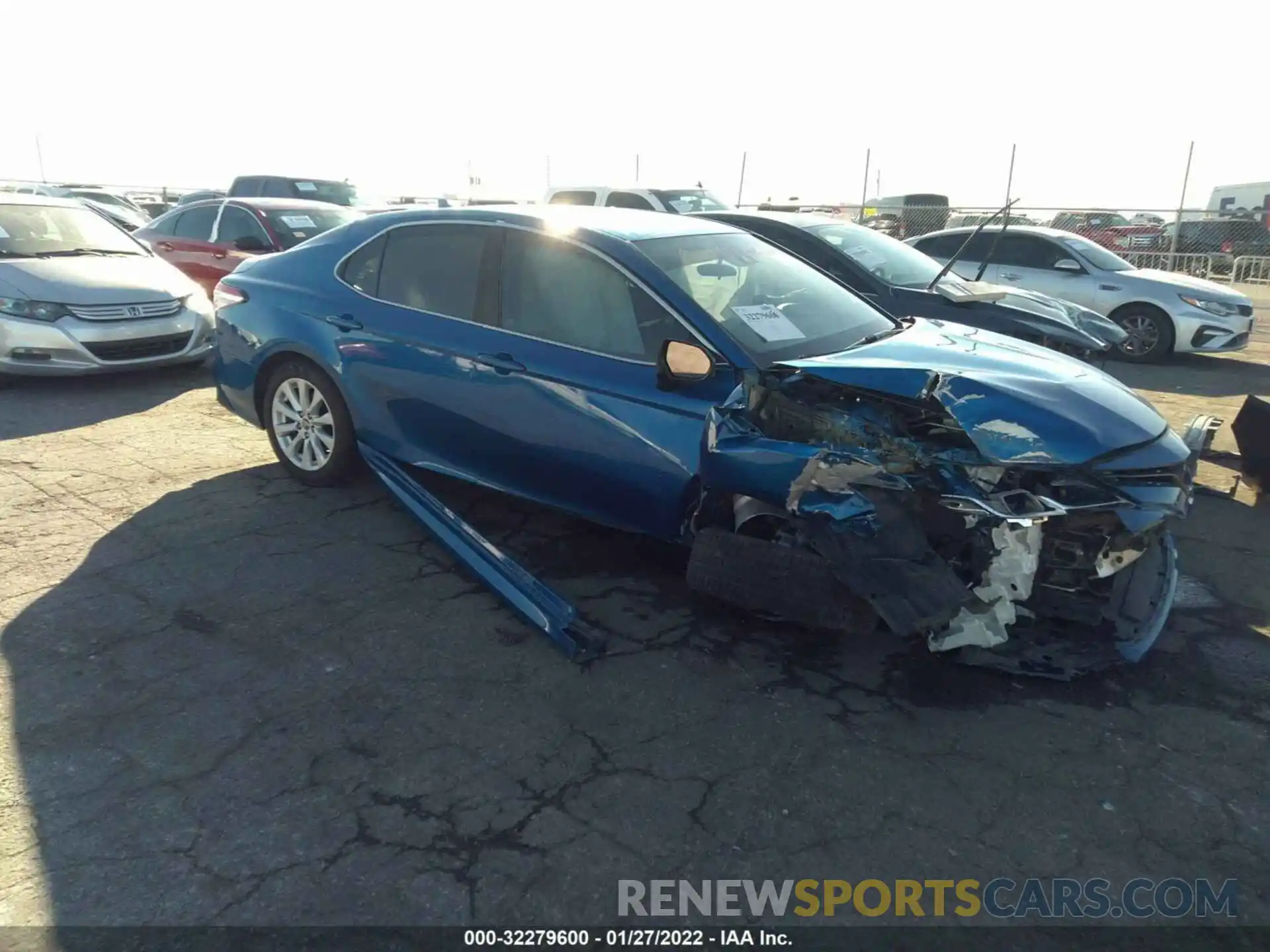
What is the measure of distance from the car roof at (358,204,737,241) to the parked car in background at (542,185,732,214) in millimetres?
8546

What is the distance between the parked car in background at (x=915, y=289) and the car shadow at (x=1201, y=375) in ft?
3.94

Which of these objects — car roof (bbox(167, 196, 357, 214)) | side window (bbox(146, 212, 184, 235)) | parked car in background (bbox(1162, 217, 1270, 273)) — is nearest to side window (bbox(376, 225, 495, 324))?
car roof (bbox(167, 196, 357, 214))

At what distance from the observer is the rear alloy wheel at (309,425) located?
5.30 metres

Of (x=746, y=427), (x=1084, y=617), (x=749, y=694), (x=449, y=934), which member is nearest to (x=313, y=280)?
(x=746, y=427)

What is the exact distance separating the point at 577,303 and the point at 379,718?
2.14 m

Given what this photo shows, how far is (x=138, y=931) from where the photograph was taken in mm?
2412

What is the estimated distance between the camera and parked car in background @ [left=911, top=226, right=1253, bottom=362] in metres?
10.9

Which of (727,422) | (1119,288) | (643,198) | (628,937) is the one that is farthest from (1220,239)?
(628,937)

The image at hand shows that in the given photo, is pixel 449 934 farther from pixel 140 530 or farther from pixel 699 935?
pixel 140 530

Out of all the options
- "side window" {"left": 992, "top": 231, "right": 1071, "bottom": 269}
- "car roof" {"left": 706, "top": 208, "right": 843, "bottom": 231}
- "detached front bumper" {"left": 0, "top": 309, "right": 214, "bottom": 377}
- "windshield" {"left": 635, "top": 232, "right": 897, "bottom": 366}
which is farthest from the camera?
"side window" {"left": 992, "top": 231, "right": 1071, "bottom": 269}

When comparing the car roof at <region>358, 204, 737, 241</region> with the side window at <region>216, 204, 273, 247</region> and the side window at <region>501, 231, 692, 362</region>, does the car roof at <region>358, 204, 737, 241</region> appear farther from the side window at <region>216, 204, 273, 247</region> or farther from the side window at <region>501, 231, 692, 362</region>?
the side window at <region>216, 204, 273, 247</region>

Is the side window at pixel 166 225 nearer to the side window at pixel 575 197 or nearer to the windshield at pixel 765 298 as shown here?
the side window at pixel 575 197

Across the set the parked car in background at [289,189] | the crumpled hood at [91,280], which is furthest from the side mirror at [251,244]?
the parked car in background at [289,189]

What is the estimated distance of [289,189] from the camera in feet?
46.4
